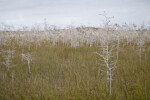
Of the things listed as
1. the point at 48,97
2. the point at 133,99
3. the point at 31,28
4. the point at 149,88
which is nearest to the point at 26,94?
the point at 48,97

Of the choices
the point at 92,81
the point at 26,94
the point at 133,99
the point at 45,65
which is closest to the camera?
the point at 133,99

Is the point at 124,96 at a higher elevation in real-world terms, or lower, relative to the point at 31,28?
lower

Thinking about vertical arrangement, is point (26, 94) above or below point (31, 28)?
below

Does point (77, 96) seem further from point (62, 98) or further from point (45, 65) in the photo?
point (45, 65)

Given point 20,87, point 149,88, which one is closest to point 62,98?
point 20,87

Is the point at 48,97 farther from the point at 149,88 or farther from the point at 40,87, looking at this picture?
the point at 149,88

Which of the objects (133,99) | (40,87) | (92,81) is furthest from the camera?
(92,81)

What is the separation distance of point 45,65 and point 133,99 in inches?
180

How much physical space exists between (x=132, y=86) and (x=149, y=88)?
466 mm

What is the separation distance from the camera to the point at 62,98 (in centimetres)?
295

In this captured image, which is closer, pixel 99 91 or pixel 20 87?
pixel 99 91

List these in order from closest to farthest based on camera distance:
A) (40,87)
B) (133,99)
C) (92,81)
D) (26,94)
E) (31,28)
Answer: (133,99), (26,94), (40,87), (92,81), (31,28)

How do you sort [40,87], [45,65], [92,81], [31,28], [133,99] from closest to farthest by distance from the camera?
[133,99] → [40,87] → [92,81] → [45,65] → [31,28]

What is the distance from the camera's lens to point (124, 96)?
9.68 feet
